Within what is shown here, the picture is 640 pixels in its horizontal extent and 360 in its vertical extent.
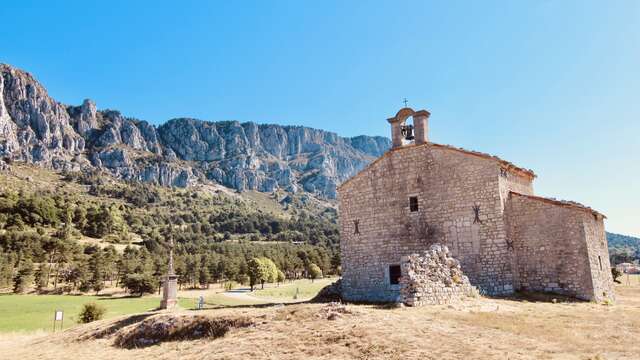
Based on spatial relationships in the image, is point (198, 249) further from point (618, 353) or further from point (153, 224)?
point (618, 353)

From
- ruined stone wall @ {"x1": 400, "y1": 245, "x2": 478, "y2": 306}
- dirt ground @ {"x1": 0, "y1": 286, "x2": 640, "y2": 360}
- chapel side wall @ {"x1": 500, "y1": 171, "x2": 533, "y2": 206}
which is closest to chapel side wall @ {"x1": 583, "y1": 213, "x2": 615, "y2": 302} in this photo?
dirt ground @ {"x1": 0, "y1": 286, "x2": 640, "y2": 360}

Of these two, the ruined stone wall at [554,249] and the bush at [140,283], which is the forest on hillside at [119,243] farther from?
the ruined stone wall at [554,249]

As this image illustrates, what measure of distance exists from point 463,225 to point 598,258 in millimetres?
7252

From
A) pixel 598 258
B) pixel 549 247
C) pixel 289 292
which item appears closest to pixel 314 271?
pixel 289 292

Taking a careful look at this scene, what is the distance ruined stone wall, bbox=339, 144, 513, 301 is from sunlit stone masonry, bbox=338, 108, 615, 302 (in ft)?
0.17

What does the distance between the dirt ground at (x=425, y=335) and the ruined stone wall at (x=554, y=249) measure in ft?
6.74

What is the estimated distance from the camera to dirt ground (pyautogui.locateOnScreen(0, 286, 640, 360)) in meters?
10.9

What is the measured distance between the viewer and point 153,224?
163 metres

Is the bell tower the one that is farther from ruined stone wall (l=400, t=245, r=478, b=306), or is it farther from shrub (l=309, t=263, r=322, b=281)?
shrub (l=309, t=263, r=322, b=281)

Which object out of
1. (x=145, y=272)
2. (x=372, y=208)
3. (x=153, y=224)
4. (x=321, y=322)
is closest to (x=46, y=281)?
(x=145, y=272)

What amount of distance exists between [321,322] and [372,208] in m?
12.1

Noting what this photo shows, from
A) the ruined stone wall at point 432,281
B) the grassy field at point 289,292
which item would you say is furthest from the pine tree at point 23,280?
the ruined stone wall at point 432,281

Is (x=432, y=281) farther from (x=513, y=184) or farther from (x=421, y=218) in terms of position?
(x=513, y=184)

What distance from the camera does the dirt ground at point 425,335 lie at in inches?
429
